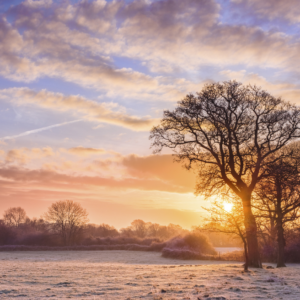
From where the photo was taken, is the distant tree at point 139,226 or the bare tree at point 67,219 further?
the distant tree at point 139,226

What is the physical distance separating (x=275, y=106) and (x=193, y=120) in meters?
6.56

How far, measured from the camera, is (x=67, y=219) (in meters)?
83.7

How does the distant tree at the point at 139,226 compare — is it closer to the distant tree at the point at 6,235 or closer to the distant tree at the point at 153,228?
the distant tree at the point at 153,228

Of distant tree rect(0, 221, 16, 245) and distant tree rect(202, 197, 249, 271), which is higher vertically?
distant tree rect(202, 197, 249, 271)

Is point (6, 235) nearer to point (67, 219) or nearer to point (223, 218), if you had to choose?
point (67, 219)

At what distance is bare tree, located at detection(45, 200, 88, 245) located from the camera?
79281 millimetres

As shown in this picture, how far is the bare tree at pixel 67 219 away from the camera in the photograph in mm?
79281

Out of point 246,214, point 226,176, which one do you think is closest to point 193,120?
point 226,176

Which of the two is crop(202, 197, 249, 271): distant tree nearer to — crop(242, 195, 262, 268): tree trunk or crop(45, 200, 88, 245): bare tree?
crop(242, 195, 262, 268): tree trunk

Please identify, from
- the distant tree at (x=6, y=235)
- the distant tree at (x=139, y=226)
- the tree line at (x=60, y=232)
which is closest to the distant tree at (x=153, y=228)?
the distant tree at (x=139, y=226)

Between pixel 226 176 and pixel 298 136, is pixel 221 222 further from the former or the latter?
pixel 298 136

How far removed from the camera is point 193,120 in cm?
2356

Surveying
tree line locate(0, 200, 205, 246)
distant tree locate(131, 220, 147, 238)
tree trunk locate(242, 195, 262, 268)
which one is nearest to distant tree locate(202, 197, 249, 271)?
tree trunk locate(242, 195, 262, 268)

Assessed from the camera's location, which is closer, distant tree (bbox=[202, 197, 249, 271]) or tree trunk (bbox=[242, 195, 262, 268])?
distant tree (bbox=[202, 197, 249, 271])
